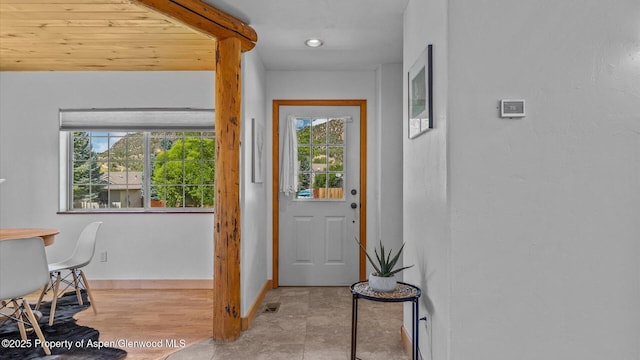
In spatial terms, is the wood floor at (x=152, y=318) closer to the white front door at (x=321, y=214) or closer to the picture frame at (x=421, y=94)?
the white front door at (x=321, y=214)

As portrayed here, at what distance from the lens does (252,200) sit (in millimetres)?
3744

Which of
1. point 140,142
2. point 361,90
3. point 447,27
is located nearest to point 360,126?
point 361,90

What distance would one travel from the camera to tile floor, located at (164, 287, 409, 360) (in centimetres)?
282

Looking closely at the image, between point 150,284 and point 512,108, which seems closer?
point 512,108

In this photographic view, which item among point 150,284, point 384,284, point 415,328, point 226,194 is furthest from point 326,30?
point 150,284

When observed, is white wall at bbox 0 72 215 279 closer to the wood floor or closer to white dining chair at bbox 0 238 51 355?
the wood floor

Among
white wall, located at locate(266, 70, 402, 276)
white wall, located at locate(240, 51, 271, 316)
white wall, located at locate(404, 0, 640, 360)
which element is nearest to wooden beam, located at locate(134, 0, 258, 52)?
white wall, located at locate(240, 51, 271, 316)

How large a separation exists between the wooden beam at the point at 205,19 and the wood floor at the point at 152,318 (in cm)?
218

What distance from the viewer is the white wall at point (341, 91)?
466 centimetres

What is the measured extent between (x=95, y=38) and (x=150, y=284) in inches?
97.8

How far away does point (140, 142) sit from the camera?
471cm

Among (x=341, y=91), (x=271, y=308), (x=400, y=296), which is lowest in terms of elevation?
(x=271, y=308)

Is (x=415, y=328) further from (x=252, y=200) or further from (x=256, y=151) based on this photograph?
(x=256, y=151)

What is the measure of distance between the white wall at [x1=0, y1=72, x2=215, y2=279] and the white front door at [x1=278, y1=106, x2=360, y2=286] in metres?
0.91
